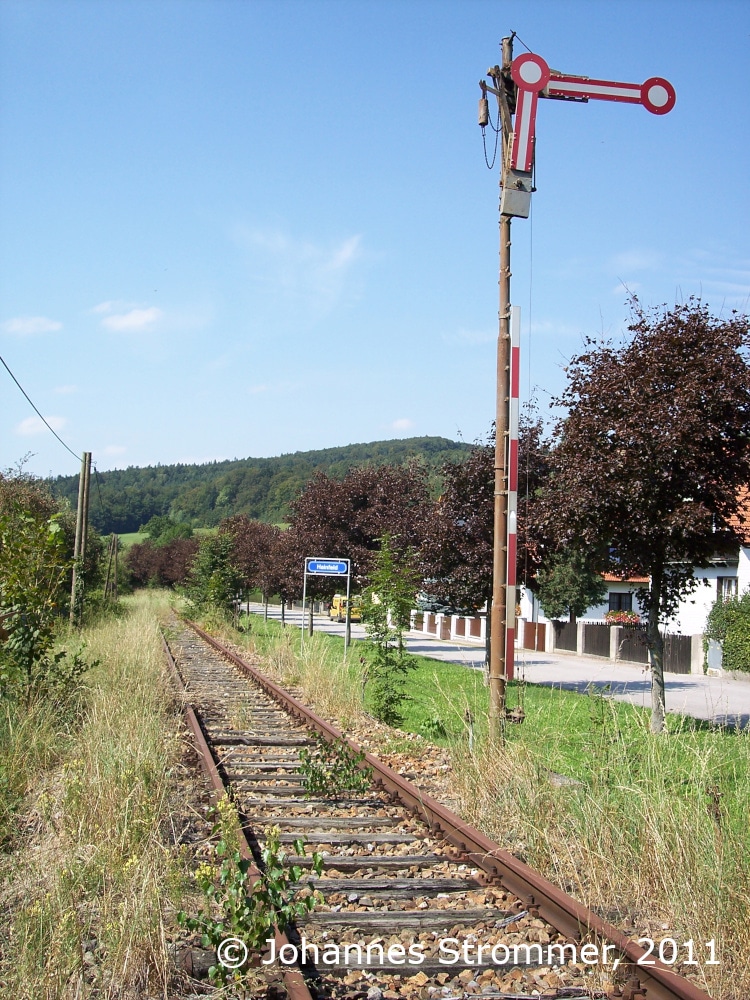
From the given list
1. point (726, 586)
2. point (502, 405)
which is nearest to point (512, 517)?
point (502, 405)

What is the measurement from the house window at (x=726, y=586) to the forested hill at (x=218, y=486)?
243ft

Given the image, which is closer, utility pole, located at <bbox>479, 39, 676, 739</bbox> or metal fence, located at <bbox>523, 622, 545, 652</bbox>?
utility pole, located at <bbox>479, 39, 676, 739</bbox>

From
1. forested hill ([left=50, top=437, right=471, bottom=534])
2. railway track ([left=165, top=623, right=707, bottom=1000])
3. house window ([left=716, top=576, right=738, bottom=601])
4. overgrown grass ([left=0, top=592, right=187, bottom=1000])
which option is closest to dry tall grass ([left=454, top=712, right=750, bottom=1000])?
railway track ([left=165, top=623, right=707, bottom=1000])

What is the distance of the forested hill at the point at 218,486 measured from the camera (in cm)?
11044

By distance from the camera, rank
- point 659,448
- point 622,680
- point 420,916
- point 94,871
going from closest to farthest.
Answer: point 420,916 < point 94,871 < point 659,448 < point 622,680

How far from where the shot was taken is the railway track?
3.96m

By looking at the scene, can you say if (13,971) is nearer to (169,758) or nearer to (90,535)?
(169,758)

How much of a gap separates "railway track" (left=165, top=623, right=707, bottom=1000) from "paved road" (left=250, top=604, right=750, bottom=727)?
282 inches

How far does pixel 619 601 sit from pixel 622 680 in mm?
17682

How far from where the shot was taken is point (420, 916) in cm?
469

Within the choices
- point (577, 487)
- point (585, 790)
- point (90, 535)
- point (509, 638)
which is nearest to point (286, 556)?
point (90, 535)

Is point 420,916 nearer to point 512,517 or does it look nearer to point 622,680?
point 512,517

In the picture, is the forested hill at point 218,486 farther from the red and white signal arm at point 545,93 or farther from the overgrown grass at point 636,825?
the overgrown grass at point 636,825

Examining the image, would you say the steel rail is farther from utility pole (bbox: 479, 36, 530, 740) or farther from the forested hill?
the forested hill
